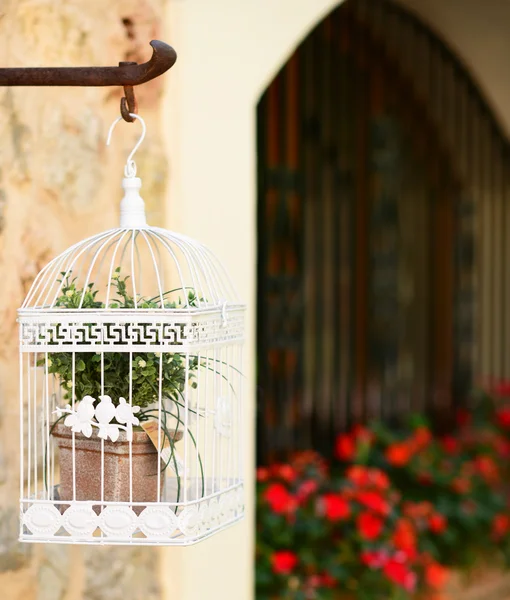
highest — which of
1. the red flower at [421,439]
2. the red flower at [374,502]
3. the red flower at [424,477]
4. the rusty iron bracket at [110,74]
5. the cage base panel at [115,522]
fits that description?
the rusty iron bracket at [110,74]

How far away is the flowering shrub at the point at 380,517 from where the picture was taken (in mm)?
3396

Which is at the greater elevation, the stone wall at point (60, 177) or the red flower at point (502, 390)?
the stone wall at point (60, 177)

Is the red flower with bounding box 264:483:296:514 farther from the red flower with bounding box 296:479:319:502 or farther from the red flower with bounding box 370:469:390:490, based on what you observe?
the red flower with bounding box 370:469:390:490

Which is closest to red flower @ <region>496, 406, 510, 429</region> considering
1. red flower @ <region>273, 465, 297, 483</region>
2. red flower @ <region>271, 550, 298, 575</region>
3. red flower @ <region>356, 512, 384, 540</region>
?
red flower @ <region>356, 512, 384, 540</region>

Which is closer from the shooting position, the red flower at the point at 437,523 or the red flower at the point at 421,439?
the red flower at the point at 437,523

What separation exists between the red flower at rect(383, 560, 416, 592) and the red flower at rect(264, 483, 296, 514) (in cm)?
38

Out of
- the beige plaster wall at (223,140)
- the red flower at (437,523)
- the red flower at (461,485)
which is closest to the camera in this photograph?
the beige plaster wall at (223,140)

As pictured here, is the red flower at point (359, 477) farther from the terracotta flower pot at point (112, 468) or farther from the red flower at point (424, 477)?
the terracotta flower pot at point (112, 468)

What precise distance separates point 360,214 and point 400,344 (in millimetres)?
671

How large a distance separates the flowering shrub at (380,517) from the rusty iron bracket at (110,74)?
2.14 metres

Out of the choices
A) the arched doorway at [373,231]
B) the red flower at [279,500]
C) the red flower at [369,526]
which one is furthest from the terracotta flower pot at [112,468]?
the arched doorway at [373,231]

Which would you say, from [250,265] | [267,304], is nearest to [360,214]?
[267,304]

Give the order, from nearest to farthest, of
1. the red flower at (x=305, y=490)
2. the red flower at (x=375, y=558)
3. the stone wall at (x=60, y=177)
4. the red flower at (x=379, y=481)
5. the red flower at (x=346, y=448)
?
the stone wall at (x=60, y=177)
the red flower at (x=375, y=558)
the red flower at (x=305, y=490)
the red flower at (x=379, y=481)
the red flower at (x=346, y=448)

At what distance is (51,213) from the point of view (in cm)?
221
